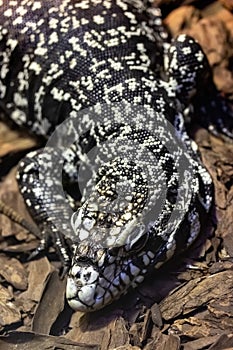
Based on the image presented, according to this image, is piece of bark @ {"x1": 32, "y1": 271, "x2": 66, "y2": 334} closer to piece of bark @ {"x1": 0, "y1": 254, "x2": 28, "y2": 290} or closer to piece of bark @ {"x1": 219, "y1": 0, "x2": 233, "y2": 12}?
piece of bark @ {"x1": 0, "y1": 254, "x2": 28, "y2": 290}

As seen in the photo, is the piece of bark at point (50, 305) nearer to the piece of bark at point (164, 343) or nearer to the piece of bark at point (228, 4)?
the piece of bark at point (164, 343)

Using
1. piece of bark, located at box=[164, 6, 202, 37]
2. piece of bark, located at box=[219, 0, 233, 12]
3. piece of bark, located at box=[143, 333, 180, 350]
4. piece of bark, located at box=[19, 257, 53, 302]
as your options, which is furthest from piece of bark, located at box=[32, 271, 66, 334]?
piece of bark, located at box=[219, 0, 233, 12]

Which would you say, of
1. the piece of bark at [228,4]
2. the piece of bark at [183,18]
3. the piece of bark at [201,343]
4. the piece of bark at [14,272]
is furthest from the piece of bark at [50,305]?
the piece of bark at [228,4]

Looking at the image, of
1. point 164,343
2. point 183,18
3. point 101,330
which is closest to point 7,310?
point 101,330

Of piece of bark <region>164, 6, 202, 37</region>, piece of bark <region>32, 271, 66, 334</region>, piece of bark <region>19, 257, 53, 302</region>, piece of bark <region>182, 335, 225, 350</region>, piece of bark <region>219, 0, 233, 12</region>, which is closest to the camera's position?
piece of bark <region>182, 335, 225, 350</region>


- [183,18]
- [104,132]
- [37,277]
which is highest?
[183,18]

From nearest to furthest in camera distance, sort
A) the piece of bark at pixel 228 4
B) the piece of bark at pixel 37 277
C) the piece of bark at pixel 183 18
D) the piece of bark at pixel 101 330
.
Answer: the piece of bark at pixel 101 330, the piece of bark at pixel 37 277, the piece of bark at pixel 228 4, the piece of bark at pixel 183 18

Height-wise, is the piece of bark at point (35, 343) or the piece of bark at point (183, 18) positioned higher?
the piece of bark at point (183, 18)

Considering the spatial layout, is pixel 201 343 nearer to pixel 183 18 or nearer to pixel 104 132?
pixel 104 132

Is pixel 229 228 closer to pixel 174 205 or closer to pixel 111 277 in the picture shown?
pixel 174 205

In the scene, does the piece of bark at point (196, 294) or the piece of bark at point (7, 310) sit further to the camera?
the piece of bark at point (7, 310)
